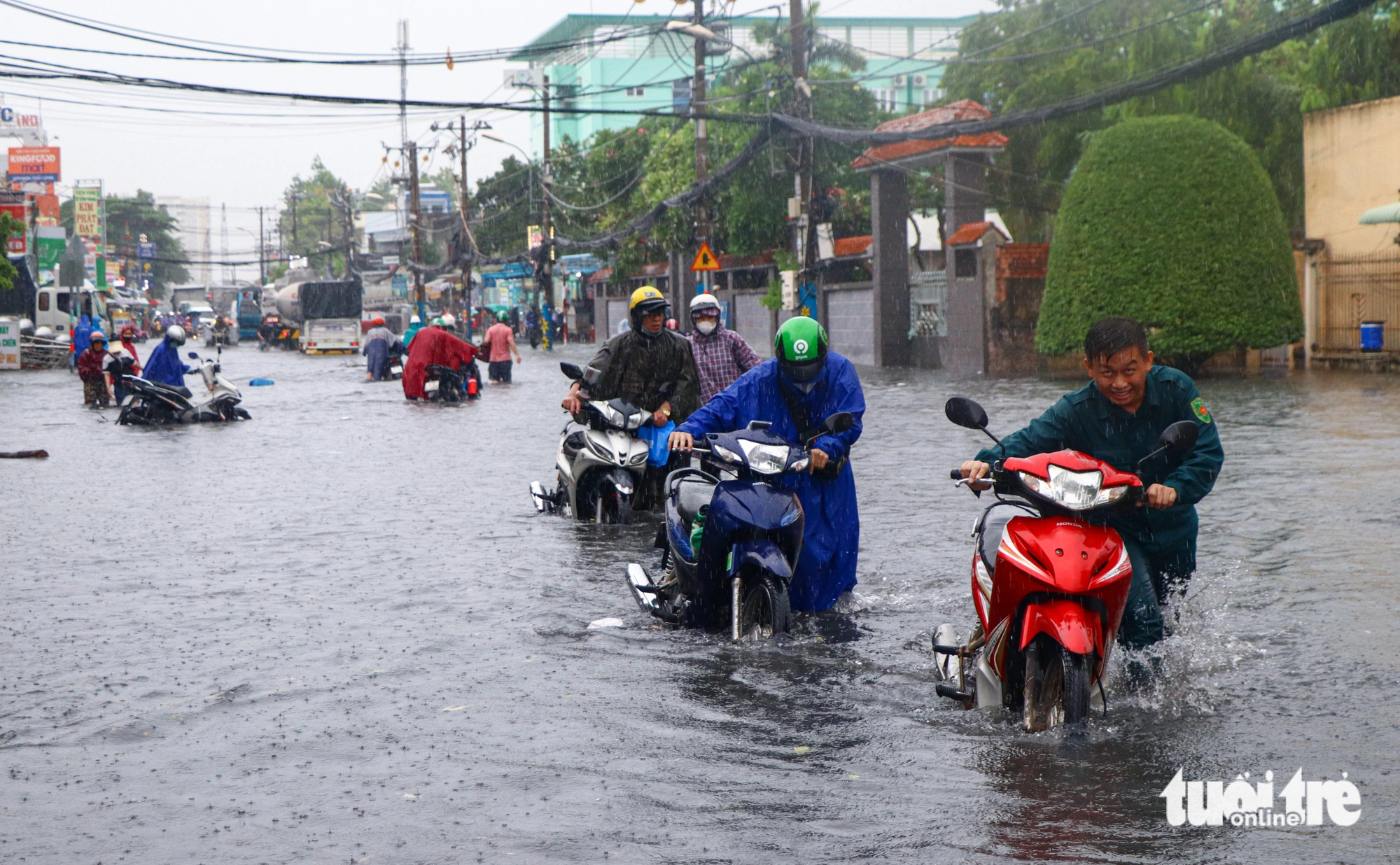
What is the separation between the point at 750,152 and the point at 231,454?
17.2 meters

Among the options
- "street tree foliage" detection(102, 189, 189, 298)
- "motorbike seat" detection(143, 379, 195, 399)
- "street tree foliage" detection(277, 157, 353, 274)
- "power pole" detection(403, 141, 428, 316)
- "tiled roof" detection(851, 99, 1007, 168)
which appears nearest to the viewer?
"motorbike seat" detection(143, 379, 195, 399)

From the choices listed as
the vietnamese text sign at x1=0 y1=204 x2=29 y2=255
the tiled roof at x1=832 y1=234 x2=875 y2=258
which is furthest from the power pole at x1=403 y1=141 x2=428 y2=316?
the tiled roof at x1=832 y1=234 x2=875 y2=258

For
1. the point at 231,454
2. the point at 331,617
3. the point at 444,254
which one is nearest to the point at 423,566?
the point at 331,617

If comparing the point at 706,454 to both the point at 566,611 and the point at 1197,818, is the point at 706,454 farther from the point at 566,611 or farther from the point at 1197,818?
the point at 1197,818

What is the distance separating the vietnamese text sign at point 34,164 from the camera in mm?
79500

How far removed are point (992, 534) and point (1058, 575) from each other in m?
0.54

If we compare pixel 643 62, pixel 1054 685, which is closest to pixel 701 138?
pixel 1054 685

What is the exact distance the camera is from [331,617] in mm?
7492

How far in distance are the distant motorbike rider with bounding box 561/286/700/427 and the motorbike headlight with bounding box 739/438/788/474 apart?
13.3ft

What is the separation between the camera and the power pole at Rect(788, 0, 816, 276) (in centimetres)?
3030

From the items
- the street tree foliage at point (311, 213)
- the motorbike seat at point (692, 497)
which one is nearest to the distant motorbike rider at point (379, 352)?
the motorbike seat at point (692, 497)

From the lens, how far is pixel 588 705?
5645 mm

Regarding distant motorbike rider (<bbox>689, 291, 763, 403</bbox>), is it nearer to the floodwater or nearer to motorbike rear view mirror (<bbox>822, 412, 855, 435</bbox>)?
the floodwater

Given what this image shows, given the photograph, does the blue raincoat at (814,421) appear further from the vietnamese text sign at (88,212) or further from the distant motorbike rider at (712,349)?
the vietnamese text sign at (88,212)
